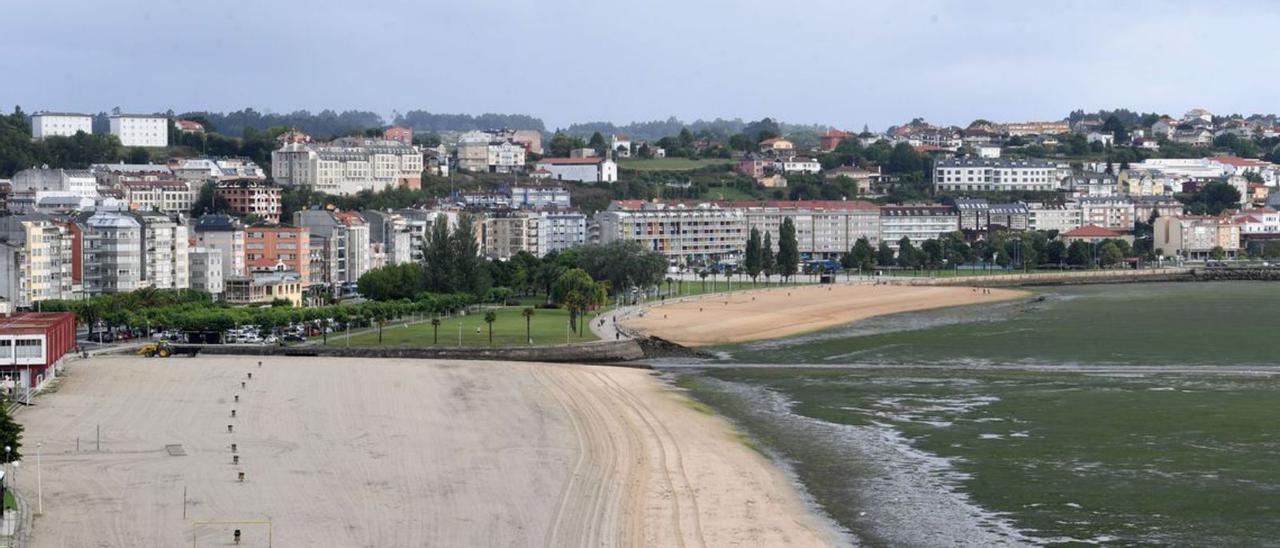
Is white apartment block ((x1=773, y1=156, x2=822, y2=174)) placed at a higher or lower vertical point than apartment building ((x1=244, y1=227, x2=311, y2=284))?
higher

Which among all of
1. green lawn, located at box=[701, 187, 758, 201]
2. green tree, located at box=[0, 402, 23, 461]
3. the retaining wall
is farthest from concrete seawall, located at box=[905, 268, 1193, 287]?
green tree, located at box=[0, 402, 23, 461]

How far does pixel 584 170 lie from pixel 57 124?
3484 centimetres

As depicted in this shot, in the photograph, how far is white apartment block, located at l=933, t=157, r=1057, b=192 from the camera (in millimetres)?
142750

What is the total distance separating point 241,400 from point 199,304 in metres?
20.7

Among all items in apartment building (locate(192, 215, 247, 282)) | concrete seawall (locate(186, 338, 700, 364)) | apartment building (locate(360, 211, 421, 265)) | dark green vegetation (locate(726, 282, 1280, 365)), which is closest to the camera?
concrete seawall (locate(186, 338, 700, 364))

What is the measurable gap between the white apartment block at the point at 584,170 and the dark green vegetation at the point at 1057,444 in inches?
3459

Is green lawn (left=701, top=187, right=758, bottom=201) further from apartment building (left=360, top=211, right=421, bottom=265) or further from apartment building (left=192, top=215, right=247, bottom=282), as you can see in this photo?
apartment building (left=192, top=215, right=247, bottom=282)

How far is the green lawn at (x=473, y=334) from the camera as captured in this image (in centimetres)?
4819

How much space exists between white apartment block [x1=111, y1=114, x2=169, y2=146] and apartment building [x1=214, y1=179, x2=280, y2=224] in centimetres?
3258

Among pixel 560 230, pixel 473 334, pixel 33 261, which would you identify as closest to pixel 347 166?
pixel 560 230

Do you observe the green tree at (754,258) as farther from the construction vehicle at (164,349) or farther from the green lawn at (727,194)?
the construction vehicle at (164,349)

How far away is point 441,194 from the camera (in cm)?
11675

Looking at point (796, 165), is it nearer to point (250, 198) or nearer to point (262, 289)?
point (250, 198)

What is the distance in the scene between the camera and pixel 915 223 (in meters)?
120
